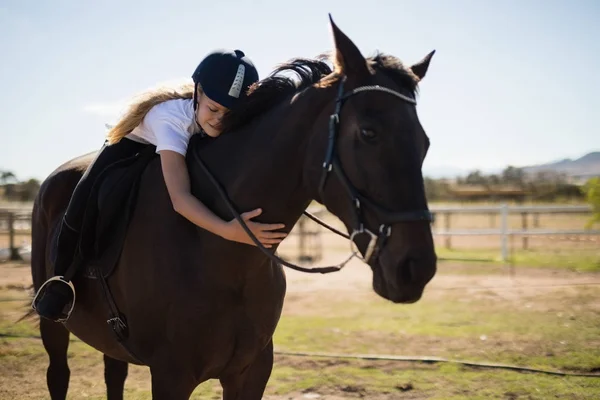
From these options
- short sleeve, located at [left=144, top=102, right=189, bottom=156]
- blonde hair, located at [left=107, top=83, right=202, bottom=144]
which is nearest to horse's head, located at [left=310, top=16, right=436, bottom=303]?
short sleeve, located at [left=144, top=102, right=189, bottom=156]

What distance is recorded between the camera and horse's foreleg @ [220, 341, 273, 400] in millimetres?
2955

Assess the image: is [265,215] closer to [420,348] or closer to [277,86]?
[277,86]

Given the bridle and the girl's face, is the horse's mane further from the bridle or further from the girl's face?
the bridle

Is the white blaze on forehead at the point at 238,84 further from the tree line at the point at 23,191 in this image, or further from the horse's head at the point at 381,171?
the tree line at the point at 23,191

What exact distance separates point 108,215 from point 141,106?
25.6 inches

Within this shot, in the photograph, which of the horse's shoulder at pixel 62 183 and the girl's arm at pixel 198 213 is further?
the horse's shoulder at pixel 62 183

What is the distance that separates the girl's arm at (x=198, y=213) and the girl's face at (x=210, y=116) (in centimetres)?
22

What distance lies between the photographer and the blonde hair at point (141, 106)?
3039 millimetres

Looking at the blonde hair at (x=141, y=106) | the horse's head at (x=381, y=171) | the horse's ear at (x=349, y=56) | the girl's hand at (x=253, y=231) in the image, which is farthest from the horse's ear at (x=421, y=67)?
the blonde hair at (x=141, y=106)

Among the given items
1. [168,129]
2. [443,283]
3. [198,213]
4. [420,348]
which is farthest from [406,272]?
[443,283]

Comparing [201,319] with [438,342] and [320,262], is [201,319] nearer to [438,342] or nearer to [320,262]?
[438,342]

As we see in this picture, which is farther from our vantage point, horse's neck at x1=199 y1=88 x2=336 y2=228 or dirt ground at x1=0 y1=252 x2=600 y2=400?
dirt ground at x1=0 y1=252 x2=600 y2=400

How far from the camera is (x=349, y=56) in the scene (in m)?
2.23

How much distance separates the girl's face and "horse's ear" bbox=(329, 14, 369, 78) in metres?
0.79
